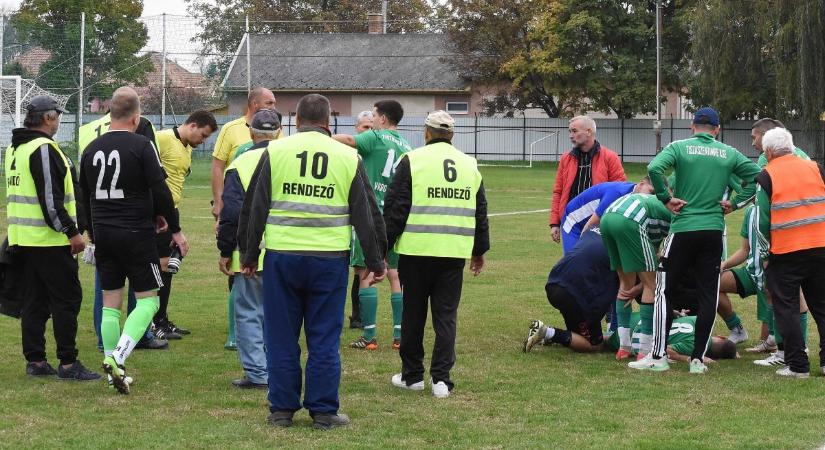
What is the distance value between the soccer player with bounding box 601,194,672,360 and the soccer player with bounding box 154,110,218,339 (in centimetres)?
359

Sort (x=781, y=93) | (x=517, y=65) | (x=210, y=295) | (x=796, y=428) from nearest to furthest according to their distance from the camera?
(x=796, y=428)
(x=210, y=295)
(x=781, y=93)
(x=517, y=65)

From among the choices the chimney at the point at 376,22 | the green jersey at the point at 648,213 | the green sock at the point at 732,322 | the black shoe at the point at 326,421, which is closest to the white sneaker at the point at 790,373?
the green jersey at the point at 648,213

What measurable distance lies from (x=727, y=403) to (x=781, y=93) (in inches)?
1452

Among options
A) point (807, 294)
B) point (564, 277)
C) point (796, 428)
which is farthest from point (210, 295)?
point (796, 428)

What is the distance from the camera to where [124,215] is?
820 centimetres

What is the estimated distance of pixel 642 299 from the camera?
Result: 9.61 metres

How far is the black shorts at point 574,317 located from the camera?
33.6 ft

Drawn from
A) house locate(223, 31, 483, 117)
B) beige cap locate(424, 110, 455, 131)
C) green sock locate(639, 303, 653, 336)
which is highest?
house locate(223, 31, 483, 117)

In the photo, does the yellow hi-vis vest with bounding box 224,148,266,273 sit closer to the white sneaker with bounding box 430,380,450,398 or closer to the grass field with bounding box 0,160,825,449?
the grass field with bounding box 0,160,825,449

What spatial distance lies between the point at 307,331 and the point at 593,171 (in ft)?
16.2

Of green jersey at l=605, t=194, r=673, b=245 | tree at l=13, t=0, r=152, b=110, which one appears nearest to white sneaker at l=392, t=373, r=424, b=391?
green jersey at l=605, t=194, r=673, b=245

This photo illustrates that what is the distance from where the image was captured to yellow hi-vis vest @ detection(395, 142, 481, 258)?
26.8ft

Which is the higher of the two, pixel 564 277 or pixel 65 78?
pixel 65 78

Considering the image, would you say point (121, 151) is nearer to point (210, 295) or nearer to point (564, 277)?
point (564, 277)
